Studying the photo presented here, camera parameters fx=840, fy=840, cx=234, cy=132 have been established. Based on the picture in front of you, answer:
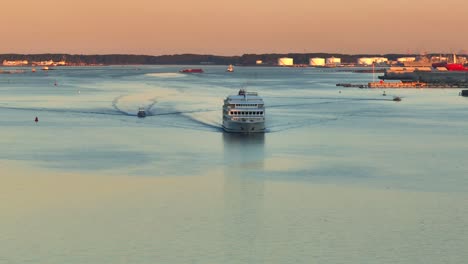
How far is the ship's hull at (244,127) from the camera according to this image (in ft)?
202

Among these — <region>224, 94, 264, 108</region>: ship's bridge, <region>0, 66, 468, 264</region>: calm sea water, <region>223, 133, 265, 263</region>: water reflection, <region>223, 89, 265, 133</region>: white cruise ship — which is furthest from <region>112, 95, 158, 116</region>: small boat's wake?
<region>223, 133, 265, 263</region>: water reflection

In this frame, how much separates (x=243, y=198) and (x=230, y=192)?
5.30ft

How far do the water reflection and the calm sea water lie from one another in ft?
0.24

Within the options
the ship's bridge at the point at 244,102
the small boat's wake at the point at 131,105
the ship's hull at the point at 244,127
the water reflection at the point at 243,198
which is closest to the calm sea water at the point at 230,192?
the water reflection at the point at 243,198

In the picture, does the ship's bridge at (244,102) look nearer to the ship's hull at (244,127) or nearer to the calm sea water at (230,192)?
the ship's hull at (244,127)

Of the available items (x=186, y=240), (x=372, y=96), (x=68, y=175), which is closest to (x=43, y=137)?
(x=68, y=175)

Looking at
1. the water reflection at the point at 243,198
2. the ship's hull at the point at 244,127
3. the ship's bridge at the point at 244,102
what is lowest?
the water reflection at the point at 243,198

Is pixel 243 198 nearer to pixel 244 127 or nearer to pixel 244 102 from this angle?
pixel 244 127

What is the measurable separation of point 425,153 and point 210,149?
43.9ft

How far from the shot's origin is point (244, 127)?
61.4 metres

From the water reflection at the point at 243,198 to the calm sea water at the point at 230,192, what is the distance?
0.24 ft

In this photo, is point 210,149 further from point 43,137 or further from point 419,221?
point 419,221

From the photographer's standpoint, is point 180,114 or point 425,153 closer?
point 425,153

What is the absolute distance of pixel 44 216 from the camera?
32.7 meters
